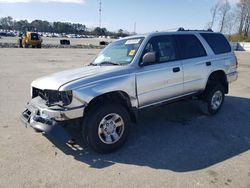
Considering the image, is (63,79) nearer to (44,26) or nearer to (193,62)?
(193,62)

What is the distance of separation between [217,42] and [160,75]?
250cm

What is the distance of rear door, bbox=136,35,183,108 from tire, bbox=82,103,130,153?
20.7 inches

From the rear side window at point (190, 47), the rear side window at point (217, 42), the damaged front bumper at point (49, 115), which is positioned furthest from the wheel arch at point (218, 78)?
the damaged front bumper at point (49, 115)

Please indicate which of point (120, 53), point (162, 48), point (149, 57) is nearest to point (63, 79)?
point (120, 53)

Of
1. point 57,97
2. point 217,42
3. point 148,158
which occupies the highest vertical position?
point 217,42

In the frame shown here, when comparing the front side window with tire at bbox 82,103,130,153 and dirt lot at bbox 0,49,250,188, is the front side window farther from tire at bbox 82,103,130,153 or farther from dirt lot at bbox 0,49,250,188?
dirt lot at bbox 0,49,250,188

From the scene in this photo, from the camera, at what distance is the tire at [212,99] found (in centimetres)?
621

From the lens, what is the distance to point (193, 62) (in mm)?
5668

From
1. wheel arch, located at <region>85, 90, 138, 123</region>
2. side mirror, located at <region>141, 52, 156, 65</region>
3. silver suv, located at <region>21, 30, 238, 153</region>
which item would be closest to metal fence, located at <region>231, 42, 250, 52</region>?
silver suv, located at <region>21, 30, 238, 153</region>

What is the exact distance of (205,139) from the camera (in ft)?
16.3

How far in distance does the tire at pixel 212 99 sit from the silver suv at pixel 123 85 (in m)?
0.02

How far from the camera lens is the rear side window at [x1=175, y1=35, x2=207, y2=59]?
558cm

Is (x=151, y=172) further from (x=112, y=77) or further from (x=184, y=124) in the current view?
(x=184, y=124)

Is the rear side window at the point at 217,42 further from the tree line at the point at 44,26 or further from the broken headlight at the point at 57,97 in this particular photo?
the tree line at the point at 44,26
